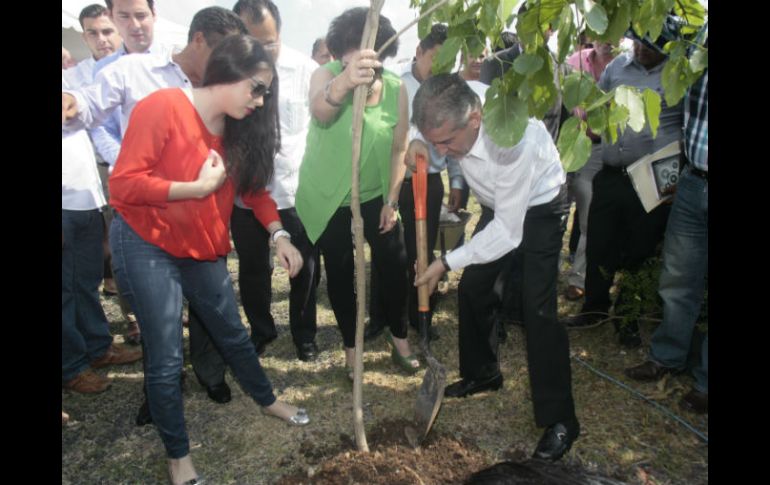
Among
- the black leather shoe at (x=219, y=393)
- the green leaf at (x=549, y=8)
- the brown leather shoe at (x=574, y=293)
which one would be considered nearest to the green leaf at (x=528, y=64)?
the green leaf at (x=549, y=8)

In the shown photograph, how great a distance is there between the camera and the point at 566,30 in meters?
1.47

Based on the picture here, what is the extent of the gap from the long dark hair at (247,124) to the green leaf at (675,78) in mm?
1501

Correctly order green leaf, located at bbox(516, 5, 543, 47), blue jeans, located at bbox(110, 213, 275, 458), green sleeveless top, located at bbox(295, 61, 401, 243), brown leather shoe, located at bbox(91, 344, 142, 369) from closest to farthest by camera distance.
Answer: green leaf, located at bbox(516, 5, 543, 47), blue jeans, located at bbox(110, 213, 275, 458), green sleeveless top, located at bbox(295, 61, 401, 243), brown leather shoe, located at bbox(91, 344, 142, 369)

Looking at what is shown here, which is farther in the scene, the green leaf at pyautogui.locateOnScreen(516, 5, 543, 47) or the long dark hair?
the long dark hair

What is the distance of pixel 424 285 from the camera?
2.84 m

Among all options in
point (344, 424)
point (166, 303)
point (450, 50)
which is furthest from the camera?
point (344, 424)

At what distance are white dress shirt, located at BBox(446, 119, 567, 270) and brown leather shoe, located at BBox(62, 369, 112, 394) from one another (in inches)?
89.0

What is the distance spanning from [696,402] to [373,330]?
2031 mm

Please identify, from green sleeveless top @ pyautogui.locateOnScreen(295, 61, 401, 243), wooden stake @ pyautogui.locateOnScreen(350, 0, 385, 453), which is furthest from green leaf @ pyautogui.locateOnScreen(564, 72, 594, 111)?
green sleeveless top @ pyautogui.locateOnScreen(295, 61, 401, 243)

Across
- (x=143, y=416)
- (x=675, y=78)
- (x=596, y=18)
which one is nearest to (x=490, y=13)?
(x=596, y=18)

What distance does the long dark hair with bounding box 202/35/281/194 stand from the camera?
229 centimetres

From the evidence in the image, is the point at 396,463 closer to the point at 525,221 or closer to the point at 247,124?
the point at 525,221

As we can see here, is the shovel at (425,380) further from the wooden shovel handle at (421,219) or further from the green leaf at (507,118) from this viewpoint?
the green leaf at (507,118)

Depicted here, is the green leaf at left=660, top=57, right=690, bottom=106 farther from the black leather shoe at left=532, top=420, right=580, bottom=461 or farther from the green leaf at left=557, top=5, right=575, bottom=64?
the black leather shoe at left=532, top=420, right=580, bottom=461
